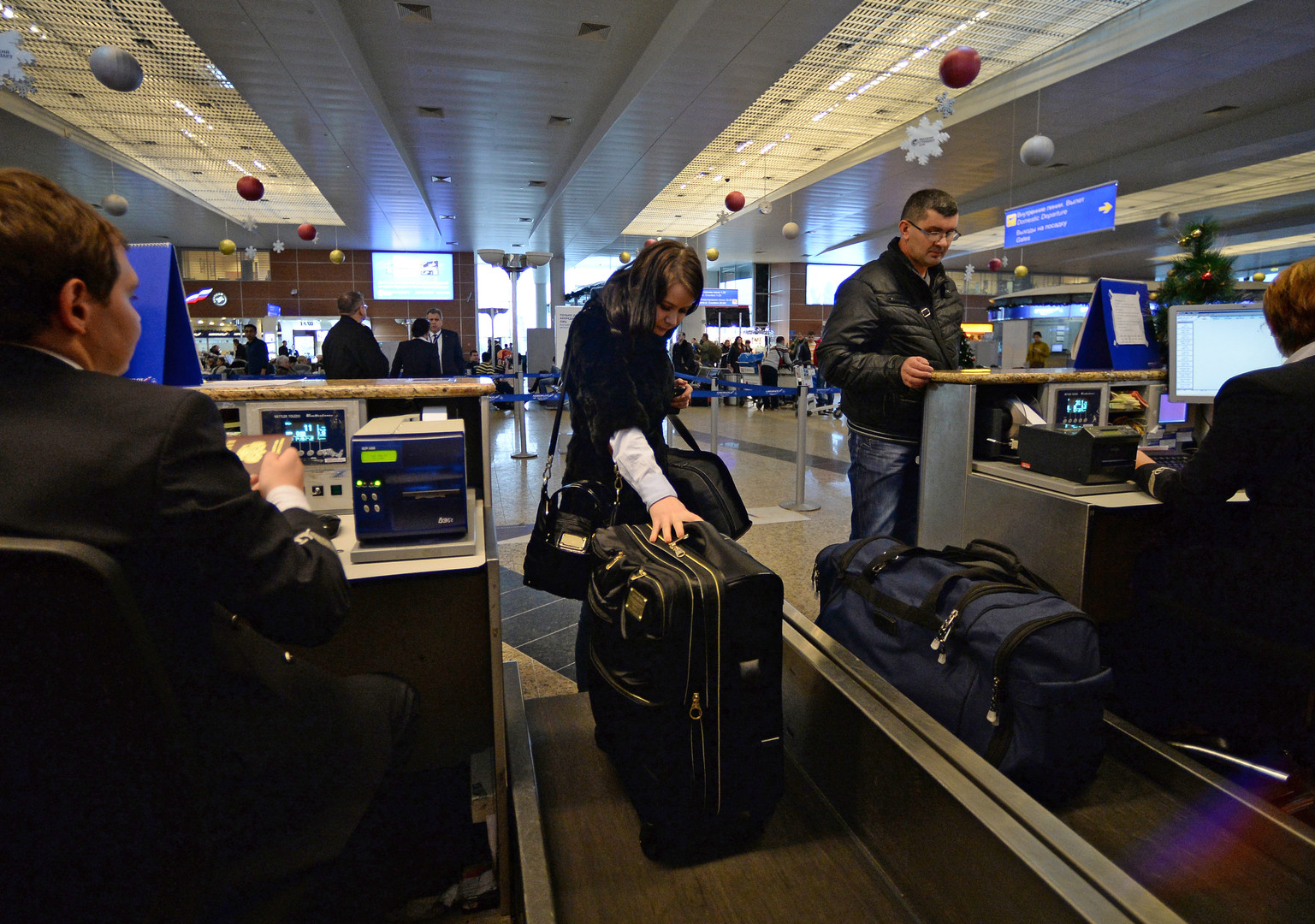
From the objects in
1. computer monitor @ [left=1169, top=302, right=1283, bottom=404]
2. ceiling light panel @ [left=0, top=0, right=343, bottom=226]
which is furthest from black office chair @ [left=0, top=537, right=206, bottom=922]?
ceiling light panel @ [left=0, top=0, right=343, bottom=226]

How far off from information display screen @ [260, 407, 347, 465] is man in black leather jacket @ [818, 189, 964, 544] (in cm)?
145

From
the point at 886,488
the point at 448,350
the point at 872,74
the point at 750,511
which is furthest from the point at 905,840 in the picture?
the point at 448,350

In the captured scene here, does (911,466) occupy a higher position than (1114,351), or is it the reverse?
(1114,351)

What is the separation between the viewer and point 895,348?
2.33 metres

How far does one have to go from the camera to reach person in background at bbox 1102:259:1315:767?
57.4 inches

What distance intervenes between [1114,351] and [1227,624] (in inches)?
50.1


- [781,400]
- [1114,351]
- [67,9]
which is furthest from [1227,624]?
[781,400]

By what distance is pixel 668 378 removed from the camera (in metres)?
1.68

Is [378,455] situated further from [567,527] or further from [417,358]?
[417,358]

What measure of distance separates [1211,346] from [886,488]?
115 centimetres

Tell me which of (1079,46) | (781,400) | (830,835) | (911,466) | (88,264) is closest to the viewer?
(88,264)

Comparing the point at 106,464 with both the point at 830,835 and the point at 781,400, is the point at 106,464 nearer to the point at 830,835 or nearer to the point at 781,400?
the point at 830,835

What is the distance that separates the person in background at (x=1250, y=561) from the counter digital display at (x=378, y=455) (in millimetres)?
1704

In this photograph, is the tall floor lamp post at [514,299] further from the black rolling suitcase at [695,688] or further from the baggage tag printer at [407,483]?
the black rolling suitcase at [695,688]
